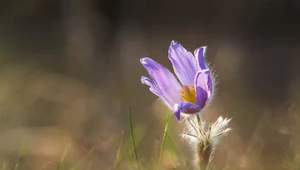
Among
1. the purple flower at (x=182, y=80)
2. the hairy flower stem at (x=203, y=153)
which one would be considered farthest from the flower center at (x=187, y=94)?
the hairy flower stem at (x=203, y=153)

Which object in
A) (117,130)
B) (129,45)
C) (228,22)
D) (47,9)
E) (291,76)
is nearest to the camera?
(117,130)

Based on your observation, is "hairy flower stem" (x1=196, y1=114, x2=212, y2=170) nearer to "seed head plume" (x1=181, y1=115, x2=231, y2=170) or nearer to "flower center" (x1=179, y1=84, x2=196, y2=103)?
"seed head plume" (x1=181, y1=115, x2=231, y2=170)

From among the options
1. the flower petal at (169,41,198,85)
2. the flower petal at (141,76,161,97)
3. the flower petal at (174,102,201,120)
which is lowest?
the flower petal at (174,102,201,120)

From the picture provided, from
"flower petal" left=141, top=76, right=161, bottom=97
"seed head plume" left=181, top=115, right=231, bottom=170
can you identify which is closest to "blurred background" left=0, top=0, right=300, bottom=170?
"seed head plume" left=181, top=115, right=231, bottom=170

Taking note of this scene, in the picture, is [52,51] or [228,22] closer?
[52,51]

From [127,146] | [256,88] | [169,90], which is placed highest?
[169,90]

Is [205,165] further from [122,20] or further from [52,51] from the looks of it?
[122,20]

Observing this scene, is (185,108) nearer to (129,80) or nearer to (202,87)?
(202,87)

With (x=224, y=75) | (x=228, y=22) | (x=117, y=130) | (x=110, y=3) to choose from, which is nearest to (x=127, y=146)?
(x=117, y=130)
